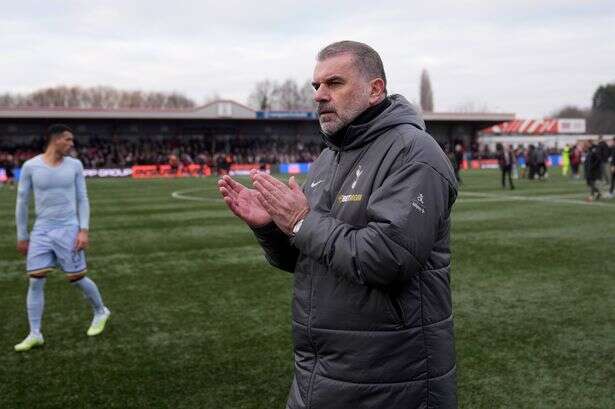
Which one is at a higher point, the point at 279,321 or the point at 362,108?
the point at 362,108

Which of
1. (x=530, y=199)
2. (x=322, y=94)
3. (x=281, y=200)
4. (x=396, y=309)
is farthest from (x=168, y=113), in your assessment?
(x=396, y=309)

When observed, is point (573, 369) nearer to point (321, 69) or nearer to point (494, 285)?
point (494, 285)

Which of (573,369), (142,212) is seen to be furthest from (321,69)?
(142,212)

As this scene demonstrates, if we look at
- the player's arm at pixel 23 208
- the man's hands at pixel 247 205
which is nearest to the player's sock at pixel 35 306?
the player's arm at pixel 23 208

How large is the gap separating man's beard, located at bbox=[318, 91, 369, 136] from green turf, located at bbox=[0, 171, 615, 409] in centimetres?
289

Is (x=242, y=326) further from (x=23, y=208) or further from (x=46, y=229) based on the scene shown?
(x=23, y=208)

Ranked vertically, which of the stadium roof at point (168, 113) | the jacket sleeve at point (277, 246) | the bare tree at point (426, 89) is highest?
the bare tree at point (426, 89)

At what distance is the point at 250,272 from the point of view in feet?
31.1

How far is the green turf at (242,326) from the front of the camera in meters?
4.94

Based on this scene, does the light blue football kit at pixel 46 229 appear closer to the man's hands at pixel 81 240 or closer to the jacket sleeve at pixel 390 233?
the man's hands at pixel 81 240

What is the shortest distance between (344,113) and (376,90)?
16 centimetres

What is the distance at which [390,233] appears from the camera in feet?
7.04

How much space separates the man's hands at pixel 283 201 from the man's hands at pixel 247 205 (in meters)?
0.18

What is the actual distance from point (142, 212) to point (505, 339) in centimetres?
1408
